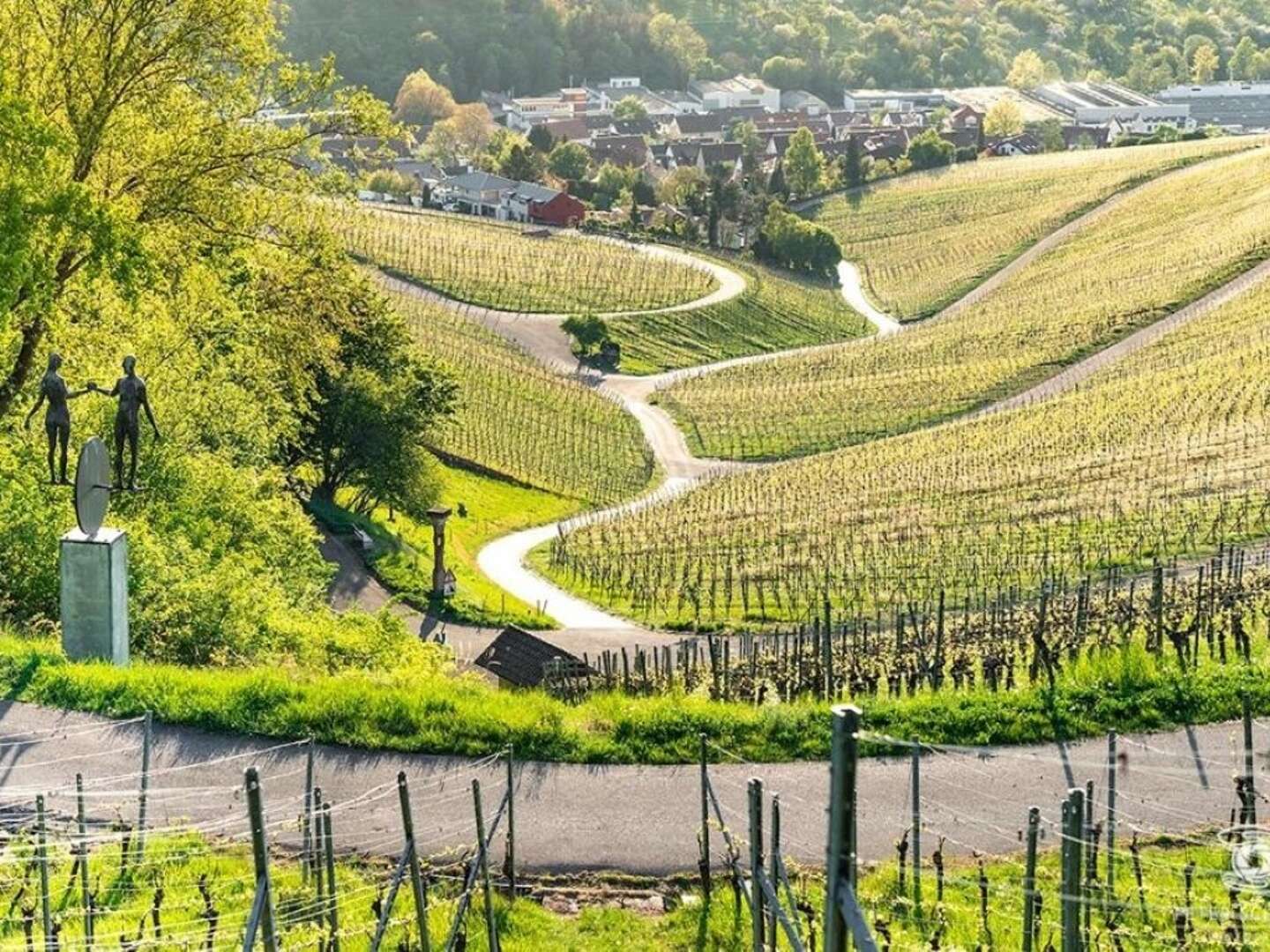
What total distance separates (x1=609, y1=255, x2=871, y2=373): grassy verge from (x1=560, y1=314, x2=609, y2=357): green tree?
79.0 inches

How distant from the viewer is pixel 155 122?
28.0 m

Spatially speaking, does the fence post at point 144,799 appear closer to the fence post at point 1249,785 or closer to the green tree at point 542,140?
the fence post at point 1249,785

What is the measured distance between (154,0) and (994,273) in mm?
92301

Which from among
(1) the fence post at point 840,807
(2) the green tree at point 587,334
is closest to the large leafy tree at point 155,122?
(1) the fence post at point 840,807

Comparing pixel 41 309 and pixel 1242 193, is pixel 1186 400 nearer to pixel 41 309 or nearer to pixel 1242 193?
pixel 41 309

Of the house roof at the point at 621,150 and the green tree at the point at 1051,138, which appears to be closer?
the house roof at the point at 621,150

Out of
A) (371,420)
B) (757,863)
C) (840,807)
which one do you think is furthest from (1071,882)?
(371,420)

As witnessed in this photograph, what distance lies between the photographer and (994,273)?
112750 mm

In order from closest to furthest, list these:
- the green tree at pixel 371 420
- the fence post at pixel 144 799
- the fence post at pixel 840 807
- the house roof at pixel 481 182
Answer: the fence post at pixel 840 807
the fence post at pixel 144 799
the green tree at pixel 371 420
the house roof at pixel 481 182

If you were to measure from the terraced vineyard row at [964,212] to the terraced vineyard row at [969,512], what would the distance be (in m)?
49.3

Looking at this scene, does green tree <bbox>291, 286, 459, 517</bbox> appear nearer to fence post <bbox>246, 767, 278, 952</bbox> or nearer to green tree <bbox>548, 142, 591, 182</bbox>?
fence post <bbox>246, 767, 278, 952</bbox>

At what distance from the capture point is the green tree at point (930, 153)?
153500 millimetres

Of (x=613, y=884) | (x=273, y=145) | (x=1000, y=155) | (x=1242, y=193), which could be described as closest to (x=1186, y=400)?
(x=273, y=145)

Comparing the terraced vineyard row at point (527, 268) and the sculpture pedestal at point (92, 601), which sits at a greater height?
the terraced vineyard row at point (527, 268)
